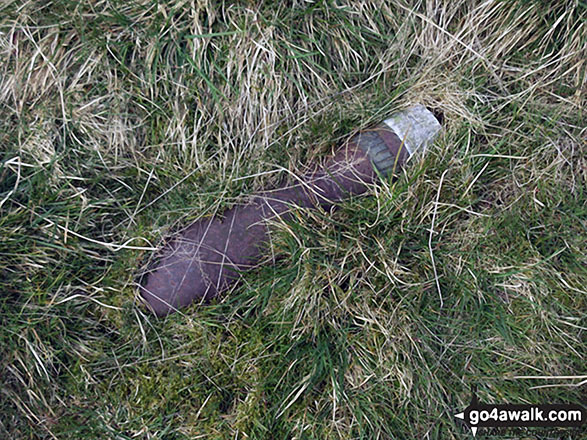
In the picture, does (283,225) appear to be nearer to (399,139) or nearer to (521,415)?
(399,139)

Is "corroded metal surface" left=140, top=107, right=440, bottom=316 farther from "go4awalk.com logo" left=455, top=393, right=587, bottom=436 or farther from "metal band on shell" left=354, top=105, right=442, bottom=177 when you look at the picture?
"go4awalk.com logo" left=455, top=393, right=587, bottom=436

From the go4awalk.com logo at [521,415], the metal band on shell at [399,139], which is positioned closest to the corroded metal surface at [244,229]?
the metal band on shell at [399,139]

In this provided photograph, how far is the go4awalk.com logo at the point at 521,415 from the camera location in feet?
6.36

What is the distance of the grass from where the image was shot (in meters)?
1.94

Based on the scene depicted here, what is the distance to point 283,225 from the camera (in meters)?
1.98

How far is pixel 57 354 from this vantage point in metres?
1.97

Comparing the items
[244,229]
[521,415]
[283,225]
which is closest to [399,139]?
[283,225]

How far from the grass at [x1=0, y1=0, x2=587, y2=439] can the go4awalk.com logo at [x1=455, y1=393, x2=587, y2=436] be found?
0.03 m

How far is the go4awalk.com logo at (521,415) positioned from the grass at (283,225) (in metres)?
0.03

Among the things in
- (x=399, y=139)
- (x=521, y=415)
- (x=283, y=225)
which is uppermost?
(x=399, y=139)

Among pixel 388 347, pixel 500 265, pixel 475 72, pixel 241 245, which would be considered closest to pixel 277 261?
pixel 241 245

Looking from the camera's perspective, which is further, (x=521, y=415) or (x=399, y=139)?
(x=399, y=139)

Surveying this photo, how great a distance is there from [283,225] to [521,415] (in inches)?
46.0

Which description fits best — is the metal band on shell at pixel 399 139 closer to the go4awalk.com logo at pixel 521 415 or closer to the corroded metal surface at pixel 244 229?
the corroded metal surface at pixel 244 229
